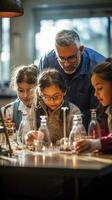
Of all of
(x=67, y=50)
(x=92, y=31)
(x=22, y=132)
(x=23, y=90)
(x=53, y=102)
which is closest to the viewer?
(x=22, y=132)

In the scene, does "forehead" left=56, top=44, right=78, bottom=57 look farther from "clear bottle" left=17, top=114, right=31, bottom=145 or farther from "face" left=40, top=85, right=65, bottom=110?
"clear bottle" left=17, top=114, right=31, bottom=145

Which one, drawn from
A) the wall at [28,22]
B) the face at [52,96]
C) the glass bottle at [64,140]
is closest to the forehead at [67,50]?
the face at [52,96]

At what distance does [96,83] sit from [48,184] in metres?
0.64

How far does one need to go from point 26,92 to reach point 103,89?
1.80ft

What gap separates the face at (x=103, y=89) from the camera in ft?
9.11

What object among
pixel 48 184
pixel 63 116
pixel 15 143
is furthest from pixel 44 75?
pixel 48 184

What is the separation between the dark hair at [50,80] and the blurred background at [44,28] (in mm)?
2434

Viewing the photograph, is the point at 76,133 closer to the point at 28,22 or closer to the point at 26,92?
the point at 26,92

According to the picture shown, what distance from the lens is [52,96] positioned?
2.90 m

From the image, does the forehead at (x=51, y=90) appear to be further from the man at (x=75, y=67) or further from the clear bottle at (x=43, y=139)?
the clear bottle at (x=43, y=139)

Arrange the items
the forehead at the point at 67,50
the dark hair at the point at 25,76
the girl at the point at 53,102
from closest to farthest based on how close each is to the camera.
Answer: the girl at the point at 53,102
the forehead at the point at 67,50
the dark hair at the point at 25,76

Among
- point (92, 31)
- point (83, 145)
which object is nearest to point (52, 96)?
point (83, 145)

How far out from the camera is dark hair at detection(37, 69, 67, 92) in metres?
2.94

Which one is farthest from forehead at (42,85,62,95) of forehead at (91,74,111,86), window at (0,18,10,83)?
window at (0,18,10,83)
